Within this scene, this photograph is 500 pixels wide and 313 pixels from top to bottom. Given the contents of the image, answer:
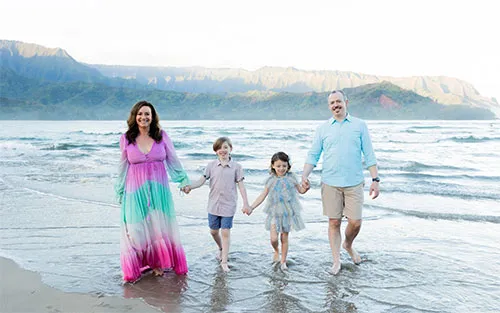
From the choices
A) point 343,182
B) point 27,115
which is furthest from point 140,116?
point 27,115

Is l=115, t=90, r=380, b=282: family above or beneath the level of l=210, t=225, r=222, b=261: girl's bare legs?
above

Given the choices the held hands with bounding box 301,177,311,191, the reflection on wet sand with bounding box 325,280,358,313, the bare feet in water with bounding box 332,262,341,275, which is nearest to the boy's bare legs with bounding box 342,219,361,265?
the bare feet in water with bounding box 332,262,341,275

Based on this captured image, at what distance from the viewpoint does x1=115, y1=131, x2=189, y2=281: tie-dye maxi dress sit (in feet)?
15.1

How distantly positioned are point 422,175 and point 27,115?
381ft

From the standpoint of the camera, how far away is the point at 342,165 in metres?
4.85

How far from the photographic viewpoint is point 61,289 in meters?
4.34

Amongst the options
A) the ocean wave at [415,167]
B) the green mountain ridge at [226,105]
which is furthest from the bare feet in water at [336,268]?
the green mountain ridge at [226,105]

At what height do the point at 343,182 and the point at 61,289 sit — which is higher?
the point at 343,182

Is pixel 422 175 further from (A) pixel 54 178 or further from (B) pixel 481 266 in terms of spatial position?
(A) pixel 54 178

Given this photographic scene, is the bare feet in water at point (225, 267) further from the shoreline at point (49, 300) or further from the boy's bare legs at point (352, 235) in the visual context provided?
the boy's bare legs at point (352, 235)

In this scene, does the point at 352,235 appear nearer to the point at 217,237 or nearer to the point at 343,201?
the point at 343,201

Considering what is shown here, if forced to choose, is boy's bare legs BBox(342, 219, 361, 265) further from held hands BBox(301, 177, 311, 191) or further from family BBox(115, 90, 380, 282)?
held hands BBox(301, 177, 311, 191)

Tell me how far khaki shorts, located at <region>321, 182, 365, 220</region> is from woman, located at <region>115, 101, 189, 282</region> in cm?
176

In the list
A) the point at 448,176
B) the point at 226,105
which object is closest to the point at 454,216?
the point at 448,176
